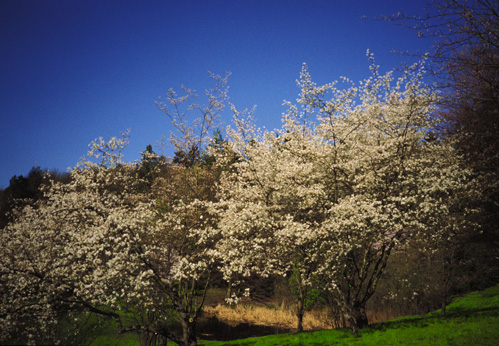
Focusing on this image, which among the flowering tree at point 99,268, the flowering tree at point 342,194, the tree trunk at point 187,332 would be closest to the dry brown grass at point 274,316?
the flowering tree at point 342,194

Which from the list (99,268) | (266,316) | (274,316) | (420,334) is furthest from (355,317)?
(266,316)

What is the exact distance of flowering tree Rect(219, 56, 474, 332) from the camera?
1205cm

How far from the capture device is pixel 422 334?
11.2m

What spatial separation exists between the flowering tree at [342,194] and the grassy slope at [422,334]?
3.98 feet

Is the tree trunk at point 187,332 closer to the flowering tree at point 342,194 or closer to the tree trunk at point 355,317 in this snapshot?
the flowering tree at point 342,194

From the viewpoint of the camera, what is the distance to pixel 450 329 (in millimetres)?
11281

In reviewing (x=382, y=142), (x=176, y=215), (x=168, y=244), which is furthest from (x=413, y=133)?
(x=168, y=244)

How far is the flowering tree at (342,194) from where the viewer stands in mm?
12055

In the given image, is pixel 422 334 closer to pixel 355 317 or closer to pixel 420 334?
pixel 420 334

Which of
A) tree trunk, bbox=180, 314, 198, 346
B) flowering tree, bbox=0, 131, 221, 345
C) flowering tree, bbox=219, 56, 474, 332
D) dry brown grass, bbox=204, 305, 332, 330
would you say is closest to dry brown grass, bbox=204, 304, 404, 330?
dry brown grass, bbox=204, 305, 332, 330

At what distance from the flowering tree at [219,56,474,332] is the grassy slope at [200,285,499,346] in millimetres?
1213

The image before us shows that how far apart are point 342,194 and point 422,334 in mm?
6852

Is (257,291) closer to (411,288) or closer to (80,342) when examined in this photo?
(411,288)

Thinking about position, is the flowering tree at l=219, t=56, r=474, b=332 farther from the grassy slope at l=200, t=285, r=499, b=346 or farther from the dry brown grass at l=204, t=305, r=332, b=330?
the dry brown grass at l=204, t=305, r=332, b=330
